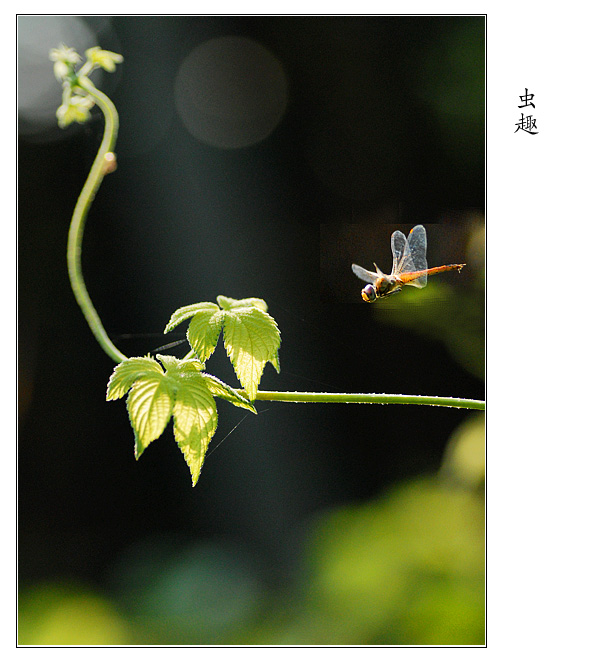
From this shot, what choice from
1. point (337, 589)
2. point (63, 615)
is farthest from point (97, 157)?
point (63, 615)

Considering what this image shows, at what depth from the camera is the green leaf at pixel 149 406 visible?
0.63m

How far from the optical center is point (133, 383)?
2.26ft

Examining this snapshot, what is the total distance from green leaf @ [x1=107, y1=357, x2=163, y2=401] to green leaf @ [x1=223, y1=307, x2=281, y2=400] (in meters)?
0.12

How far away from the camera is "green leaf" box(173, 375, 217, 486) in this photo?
0.67m

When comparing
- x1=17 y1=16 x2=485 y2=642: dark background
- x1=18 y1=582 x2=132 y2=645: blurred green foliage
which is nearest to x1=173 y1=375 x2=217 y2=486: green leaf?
x1=17 y1=16 x2=485 y2=642: dark background

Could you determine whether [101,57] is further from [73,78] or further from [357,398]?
[357,398]

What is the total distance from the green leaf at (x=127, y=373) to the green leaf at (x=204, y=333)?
0.07 m

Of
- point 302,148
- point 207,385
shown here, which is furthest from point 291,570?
point 302,148

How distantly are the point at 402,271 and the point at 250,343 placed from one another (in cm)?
34

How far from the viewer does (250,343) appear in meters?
0.75

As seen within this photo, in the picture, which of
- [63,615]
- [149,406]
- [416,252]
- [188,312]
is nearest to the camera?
[149,406]

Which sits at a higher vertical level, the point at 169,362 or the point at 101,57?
the point at 101,57

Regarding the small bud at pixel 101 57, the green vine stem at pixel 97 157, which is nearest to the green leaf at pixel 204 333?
the green vine stem at pixel 97 157

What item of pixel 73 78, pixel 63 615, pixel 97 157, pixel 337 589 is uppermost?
pixel 73 78
